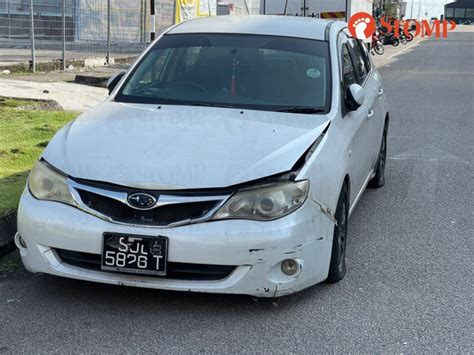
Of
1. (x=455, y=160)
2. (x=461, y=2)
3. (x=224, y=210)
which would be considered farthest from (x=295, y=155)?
(x=461, y=2)

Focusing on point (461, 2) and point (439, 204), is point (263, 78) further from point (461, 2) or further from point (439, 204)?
point (461, 2)

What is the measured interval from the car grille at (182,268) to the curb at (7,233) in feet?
3.59

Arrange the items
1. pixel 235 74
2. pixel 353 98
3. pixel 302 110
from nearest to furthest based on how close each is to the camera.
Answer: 1. pixel 302 110
2. pixel 353 98
3. pixel 235 74

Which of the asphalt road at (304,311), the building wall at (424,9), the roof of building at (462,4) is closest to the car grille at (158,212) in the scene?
the asphalt road at (304,311)

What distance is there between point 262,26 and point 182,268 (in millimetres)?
2520

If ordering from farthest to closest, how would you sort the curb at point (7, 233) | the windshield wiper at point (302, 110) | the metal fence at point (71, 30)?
1. the metal fence at point (71, 30)
2. the curb at point (7, 233)
3. the windshield wiper at point (302, 110)

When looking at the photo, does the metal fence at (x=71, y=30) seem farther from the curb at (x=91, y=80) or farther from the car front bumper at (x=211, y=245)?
the car front bumper at (x=211, y=245)

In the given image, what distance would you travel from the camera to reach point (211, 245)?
3613 millimetres

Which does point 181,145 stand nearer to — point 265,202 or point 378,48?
point 265,202

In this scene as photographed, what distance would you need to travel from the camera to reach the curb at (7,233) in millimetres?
4801

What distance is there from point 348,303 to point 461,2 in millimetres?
151713

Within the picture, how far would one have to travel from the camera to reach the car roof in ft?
17.7

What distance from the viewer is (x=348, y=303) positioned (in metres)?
4.16

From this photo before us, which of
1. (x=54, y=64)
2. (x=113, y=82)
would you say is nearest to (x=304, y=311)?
(x=113, y=82)
